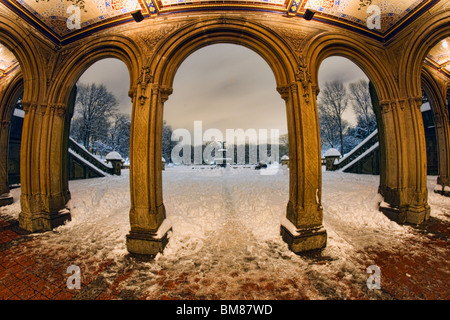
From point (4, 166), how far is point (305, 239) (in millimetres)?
11438

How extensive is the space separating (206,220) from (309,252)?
2.62m

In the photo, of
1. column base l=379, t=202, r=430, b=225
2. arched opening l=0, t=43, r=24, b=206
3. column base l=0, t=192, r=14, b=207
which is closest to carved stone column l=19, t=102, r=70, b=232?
arched opening l=0, t=43, r=24, b=206

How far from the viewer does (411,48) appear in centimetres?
447

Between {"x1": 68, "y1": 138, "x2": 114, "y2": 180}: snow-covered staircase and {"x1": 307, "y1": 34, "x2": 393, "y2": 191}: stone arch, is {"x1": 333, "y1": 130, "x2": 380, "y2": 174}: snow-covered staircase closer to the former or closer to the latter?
{"x1": 307, "y1": 34, "x2": 393, "y2": 191}: stone arch

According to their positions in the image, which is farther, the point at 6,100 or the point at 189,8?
the point at 6,100

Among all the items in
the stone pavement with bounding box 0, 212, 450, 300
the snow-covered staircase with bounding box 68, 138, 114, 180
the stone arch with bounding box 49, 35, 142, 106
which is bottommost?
the stone pavement with bounding box 0, 212, 450, 300

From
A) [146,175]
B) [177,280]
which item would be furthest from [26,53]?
[177,280]

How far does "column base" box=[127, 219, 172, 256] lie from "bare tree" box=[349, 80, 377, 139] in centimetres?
2743

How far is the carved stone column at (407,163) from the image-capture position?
14.9ft

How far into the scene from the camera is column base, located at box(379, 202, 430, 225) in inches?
175

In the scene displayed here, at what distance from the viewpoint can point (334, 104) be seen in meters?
23.9

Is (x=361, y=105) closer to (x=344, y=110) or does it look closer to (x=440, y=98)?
(x=344, y=110)
